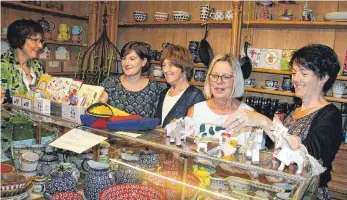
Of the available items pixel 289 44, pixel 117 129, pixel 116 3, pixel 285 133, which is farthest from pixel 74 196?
pixel 116 3

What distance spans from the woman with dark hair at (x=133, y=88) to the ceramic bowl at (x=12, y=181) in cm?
121

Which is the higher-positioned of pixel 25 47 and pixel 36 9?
pixel 36 9

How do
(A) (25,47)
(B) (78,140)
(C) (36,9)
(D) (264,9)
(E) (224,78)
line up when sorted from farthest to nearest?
(C) (36,9) < (D) (264,9) < (A) (25,47) < (E) (224,78) < (B) (78,140)

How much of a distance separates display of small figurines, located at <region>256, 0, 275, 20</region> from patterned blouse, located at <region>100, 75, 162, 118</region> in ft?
5.59

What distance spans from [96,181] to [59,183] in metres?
0.14

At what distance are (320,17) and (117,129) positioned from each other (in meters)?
2.85

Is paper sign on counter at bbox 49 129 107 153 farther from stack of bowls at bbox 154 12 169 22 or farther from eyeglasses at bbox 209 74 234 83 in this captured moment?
stack of bowls at bbox 154 12 169 22

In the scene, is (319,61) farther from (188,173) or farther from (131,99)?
(131,99)

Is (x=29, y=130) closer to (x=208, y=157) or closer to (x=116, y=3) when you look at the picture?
(x=208, y=157)

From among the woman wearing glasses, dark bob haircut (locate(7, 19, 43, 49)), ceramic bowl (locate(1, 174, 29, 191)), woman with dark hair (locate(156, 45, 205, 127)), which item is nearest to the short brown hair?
woman with dark hair (locate(156, 45, 205, 127))

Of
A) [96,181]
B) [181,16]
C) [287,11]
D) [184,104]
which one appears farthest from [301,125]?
[181,16]

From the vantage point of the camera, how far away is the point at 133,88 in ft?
8.04

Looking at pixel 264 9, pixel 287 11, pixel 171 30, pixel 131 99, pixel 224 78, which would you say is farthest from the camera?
pixel 171 30

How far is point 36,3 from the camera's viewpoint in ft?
12.7
